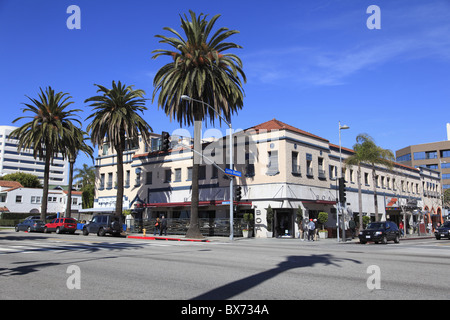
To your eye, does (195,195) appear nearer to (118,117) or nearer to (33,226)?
(118,117)

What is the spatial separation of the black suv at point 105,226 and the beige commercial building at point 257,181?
6.79 metres

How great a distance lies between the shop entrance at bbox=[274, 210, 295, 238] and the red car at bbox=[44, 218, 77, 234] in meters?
21.8

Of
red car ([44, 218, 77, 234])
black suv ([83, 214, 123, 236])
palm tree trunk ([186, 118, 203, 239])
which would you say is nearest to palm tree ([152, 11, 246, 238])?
palm tree trunk ([186, 118, 203, 239])

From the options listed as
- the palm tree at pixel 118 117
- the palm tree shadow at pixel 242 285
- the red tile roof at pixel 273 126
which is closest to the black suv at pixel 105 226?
the palm tree at pixel 118 117

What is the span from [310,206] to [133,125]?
19.5 meters

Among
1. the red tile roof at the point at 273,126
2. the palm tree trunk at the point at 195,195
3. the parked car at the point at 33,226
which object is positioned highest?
the red tile roof at the point at 273,126

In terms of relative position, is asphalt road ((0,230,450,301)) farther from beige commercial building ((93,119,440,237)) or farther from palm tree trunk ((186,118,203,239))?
palm tree trunk ((186,118,203,239))

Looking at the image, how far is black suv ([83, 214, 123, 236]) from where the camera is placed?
33781 millimetres

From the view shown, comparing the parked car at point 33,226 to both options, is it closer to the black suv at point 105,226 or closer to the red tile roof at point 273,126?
the black suv at point 105,226

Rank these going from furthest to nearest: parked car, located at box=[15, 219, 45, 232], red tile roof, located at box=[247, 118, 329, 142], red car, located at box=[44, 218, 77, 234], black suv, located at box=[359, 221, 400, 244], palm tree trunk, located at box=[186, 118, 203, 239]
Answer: parked car, located at box=[15, 219, 45, 232] → red car, located at box=[44, 218, 77, 234] → red tile roof, located at box=[247, 118, 329, 142] → palm tree trunk, located at box=[186, 118, 203, 239] → black suv, located at box=[359, 221, 400, 244]

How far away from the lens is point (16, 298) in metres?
6.98

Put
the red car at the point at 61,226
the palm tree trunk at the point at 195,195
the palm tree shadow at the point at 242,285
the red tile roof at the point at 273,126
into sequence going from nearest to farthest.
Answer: the palm tree shadow at the point at 242,285, the palm tree trunk at the point at 195,195, the red tile roof at the point at 273,126, the red car at the point at 61,226

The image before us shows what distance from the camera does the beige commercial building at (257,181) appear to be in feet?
113

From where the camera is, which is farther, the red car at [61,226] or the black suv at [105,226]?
the red car at [61,226]
